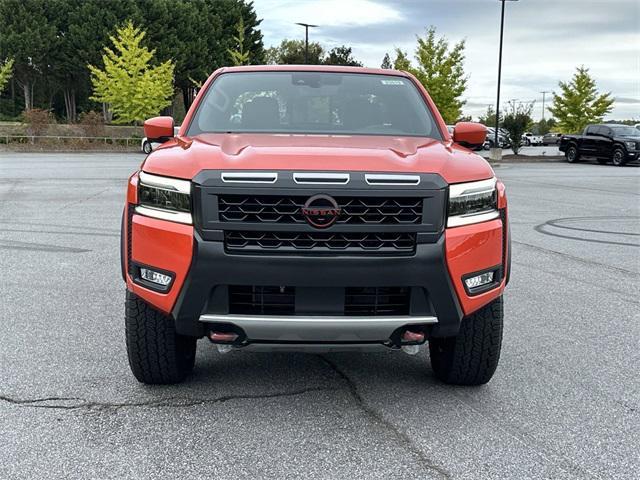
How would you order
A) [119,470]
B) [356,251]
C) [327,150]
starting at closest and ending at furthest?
[119,470] → [356,251] → [327,150]

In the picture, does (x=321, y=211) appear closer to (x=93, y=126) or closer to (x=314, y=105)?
(x=314, y=105)

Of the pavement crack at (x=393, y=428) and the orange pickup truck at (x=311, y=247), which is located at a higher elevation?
the orange pickup truck at (x=311, y=247)

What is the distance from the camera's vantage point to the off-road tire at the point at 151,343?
11.8 feet

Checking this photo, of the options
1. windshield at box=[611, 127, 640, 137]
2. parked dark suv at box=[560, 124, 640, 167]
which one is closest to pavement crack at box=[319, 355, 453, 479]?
parked dark suv at box=[560, 124, 640, 167]

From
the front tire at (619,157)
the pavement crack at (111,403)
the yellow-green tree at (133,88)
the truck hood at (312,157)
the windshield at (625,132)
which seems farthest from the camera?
the yellow-green tree at (133,88)

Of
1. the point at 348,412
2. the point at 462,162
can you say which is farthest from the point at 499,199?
the point at 348,412

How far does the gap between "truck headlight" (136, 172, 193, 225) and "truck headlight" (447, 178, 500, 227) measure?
4.09ft

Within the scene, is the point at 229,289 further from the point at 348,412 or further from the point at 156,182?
the point at 348,412

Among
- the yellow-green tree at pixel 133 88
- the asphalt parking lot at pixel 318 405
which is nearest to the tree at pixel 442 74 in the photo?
the yellow-green tree at pixel 133 88

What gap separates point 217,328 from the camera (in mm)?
3271

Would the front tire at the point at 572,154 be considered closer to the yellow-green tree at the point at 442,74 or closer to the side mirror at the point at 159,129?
the yellow-green tree at the point at 442,74

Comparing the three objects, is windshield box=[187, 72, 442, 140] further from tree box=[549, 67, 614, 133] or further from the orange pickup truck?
tree box=[549, 67, 614, 133]

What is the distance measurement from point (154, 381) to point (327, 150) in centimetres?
159

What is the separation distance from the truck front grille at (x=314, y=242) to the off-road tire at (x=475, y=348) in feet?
2.21
